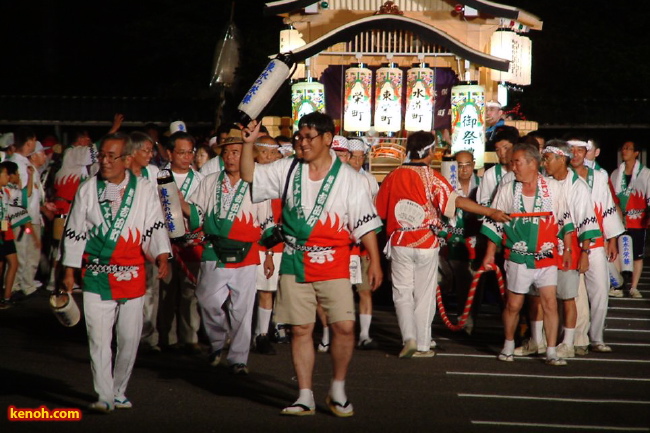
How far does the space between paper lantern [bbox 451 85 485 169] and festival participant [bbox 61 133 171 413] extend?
30.7ft

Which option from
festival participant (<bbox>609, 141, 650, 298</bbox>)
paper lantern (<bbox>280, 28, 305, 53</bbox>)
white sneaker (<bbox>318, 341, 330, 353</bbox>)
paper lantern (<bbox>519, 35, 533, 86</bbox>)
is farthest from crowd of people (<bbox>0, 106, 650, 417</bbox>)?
paper lantern (<bbox>519, 35, 533, 86</bbox>)

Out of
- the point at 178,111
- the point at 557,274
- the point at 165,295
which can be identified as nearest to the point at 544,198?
the point at 557,274

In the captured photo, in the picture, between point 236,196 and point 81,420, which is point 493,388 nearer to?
point 236,196

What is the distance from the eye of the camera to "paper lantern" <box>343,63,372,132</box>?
1661cm

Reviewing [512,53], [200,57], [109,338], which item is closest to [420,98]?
[512,53]

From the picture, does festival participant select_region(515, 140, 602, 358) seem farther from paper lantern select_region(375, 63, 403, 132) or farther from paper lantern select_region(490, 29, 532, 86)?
paper lantern select_region(375, 63, 403, 132)

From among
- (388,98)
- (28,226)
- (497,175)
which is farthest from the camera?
(388,98)

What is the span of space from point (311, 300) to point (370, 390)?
4.06ft

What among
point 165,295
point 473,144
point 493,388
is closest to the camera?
point 493,388

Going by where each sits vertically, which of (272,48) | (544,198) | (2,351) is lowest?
(2,351)

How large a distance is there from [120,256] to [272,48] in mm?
16244

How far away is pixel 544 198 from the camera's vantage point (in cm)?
884

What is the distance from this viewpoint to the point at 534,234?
28.9 ft

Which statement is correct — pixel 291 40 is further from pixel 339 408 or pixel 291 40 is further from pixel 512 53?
pixel 339 408
